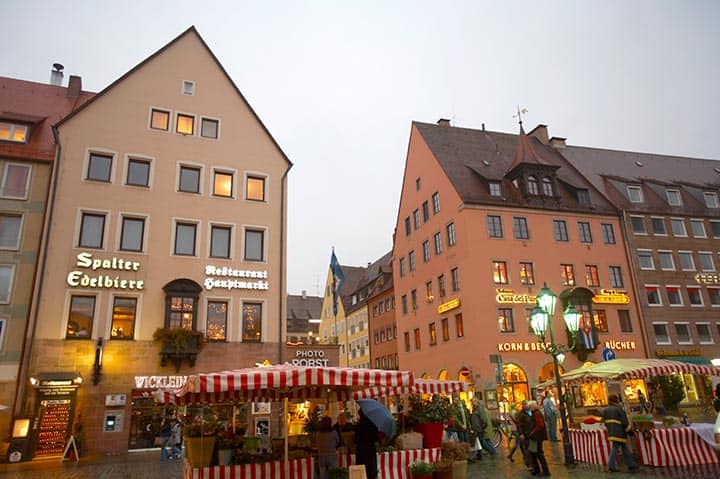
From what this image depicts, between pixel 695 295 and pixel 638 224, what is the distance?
690cm

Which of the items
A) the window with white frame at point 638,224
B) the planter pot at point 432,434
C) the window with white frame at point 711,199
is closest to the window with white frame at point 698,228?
the window with white frame at point 711,199

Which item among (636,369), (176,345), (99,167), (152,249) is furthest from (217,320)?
(636,369)

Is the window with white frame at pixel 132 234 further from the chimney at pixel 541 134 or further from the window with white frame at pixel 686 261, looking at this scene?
the window with white frame at pixel 686 261

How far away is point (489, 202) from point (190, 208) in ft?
67.6

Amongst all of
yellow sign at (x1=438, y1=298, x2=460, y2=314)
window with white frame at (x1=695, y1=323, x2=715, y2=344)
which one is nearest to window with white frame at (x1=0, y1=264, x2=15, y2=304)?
yellow sign at (x1=438, y1=298, x2=460, y2=314)

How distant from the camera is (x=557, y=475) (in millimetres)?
12898

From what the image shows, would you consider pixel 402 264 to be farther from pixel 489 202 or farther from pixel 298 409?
pixel 298 409

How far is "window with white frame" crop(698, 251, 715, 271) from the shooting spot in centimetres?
4091

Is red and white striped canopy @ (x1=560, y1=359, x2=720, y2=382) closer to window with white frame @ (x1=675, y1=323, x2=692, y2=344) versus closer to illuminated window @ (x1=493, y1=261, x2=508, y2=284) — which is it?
illuminated window @ (x1=493, y1=261, x2=508, y2=284)

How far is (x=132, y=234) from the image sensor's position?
993 inches

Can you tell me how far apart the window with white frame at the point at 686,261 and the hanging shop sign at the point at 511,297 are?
48.9 feet

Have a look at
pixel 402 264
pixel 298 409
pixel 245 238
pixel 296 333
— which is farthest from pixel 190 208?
pixel 296 333

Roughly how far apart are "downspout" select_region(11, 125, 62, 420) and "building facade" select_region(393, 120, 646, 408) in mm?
24738

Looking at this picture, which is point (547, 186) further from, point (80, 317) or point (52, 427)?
point (52, 427)
